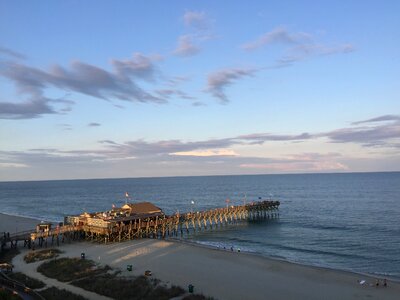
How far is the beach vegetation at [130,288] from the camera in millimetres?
30156

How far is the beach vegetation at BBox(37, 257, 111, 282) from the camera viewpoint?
36281mm

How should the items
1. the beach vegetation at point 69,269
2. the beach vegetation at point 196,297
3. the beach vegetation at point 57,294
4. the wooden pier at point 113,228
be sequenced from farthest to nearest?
1. the wooden pier at point 113,228
2. the beach vegetation at point 69,269
3. the beach vegetation at point 196,297
4. the beach vegetation at point 57,294

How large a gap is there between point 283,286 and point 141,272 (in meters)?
13.6

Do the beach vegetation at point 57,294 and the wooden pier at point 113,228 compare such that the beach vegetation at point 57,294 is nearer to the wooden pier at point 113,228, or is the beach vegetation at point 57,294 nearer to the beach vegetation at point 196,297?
the beach vegetation at point 196,297

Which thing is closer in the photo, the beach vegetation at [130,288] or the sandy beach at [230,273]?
the beach vegetation at [130,288]

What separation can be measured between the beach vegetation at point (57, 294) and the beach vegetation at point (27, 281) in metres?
2.03

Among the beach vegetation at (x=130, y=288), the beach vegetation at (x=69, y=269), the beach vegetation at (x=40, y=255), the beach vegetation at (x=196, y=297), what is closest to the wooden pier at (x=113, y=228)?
the beach vegetation at (x=40, y=255)

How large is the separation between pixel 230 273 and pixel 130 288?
11198 mm

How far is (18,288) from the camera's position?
2864 centimetres

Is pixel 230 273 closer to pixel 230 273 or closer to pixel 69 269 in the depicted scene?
pixel 230 273

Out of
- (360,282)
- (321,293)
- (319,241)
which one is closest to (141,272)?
(321,293)

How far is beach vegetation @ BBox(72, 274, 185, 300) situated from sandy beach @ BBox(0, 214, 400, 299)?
2248mm

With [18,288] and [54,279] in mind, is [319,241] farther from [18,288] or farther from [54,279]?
[18,288]

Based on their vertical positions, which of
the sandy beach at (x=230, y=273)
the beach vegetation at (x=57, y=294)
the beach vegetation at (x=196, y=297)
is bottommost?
the sandy beach at (x=230, y=273)
